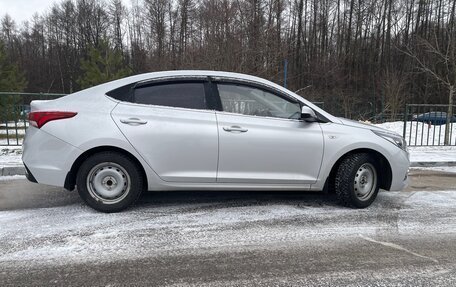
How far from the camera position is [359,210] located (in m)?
4.58

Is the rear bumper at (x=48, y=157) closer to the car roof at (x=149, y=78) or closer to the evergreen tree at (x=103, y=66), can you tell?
the car roof at (x=149, y=78)

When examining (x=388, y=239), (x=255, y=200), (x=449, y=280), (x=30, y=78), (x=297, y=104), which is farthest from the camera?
(x=30, y=78)

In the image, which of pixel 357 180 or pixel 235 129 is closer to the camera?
pixel 235 129

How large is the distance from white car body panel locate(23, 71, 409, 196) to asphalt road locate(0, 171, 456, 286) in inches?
17.6

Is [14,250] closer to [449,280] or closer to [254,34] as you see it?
[449,280]

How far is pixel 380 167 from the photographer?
466cm

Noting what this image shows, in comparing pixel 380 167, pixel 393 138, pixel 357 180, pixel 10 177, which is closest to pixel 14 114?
pixel 10 177

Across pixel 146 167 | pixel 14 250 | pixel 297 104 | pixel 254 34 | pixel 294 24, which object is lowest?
pixel 14 250

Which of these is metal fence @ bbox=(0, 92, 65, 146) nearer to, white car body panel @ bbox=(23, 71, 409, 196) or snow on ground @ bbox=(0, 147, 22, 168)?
snow on ground @ bbox=(0, 147, 22, 168)

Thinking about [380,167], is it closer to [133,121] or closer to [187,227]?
[187,227]

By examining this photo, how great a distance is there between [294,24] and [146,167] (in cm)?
4492

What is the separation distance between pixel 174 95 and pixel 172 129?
0.47 metres

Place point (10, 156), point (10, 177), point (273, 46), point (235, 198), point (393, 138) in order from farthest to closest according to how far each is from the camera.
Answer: point (273, 46) < point (10, 156) < point (10, 177) < point (235, 198) < point (393, 138)

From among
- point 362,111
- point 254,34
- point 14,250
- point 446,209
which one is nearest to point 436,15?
point 362,111
